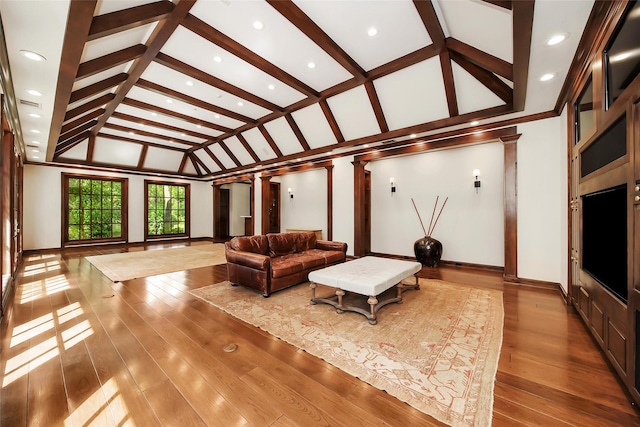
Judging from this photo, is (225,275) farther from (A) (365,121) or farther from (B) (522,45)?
(B) (522,45)

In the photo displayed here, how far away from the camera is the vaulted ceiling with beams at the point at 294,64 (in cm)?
246

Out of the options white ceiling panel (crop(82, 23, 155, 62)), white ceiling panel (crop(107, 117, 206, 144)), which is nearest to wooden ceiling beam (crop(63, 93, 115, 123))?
white ceiling panel (crop(107, 117, 206, 144))

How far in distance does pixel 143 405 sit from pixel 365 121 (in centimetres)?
547

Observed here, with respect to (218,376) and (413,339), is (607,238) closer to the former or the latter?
(413,339)

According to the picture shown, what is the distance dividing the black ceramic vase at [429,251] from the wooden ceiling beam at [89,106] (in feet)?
23.8

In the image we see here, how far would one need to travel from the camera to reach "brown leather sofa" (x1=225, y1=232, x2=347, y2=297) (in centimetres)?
367

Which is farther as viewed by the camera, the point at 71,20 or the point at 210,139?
the point at 210,139

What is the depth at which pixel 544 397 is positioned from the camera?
1691mm

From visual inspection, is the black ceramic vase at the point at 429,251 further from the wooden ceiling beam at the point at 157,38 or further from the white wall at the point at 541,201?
the wooden ceiling beam at the point at 157,38

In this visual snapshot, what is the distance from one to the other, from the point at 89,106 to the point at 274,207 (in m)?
6.02

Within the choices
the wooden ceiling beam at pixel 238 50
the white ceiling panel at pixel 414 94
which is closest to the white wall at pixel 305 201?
the white ceiling panel at pixel 414 94

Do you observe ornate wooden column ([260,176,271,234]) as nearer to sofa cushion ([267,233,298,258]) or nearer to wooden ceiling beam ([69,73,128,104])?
sofa cushion ([267,233,298,258])

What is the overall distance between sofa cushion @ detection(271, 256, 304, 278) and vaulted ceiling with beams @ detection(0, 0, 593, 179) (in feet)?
10.4

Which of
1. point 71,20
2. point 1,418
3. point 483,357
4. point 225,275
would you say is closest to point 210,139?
point 225,275
